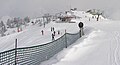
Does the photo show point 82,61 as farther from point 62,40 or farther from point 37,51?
point 62,40

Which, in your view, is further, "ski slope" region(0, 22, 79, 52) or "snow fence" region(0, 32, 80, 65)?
"ski slope" region(0, 22, 79, 52)

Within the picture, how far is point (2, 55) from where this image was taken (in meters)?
8.46

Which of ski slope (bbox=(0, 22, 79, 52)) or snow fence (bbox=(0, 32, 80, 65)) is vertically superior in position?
Result: snow fence (bbox=(0, 32, 80, 65))

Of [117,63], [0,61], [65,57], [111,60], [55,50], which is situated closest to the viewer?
[0,61]

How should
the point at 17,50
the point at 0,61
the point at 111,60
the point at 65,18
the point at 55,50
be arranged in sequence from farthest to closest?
the point at 65,18, the point at 55,50, the point at 111,60, the point at 17,50, the point at 0,61

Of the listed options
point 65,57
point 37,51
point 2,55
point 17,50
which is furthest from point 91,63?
point 2,55

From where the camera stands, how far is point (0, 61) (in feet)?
27.3

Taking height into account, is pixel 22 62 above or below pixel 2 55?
below

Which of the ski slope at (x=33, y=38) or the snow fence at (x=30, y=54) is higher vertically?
the snow fence at (x=30, y=54)

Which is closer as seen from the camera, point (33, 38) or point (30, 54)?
point (30, 54)

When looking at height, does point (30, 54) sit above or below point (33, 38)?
above

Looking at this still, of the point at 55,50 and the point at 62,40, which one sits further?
the point at 62,40

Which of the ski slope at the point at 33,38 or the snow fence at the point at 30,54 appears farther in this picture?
the ski slope at the point at 33,38

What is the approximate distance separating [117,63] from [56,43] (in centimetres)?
509
